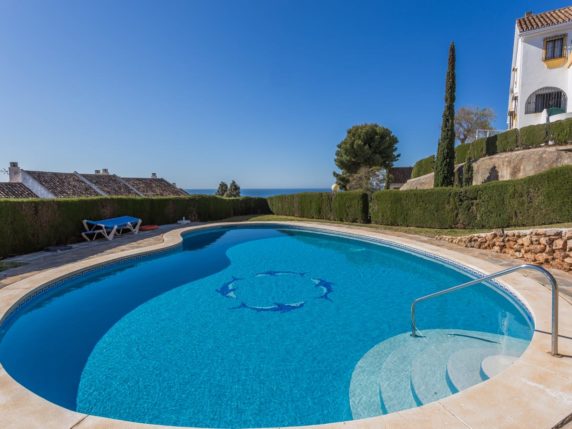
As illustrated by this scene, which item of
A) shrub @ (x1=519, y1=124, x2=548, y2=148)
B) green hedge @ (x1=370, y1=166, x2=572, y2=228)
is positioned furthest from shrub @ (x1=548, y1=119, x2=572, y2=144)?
green hedge @ (x1=370, y1=166, x2=572, y2=228)

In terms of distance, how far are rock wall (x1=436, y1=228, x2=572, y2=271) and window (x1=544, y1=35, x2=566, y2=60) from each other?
17.2 m

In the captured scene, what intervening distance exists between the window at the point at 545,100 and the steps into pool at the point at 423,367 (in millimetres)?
21600

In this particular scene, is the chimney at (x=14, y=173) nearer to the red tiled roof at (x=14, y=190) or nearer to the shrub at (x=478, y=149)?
the red tiled roof at (x=14, y=190)

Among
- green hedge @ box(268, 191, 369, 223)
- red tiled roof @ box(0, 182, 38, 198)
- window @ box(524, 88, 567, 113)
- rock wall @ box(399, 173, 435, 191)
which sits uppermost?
window @ box(524, 88, 567, 113)

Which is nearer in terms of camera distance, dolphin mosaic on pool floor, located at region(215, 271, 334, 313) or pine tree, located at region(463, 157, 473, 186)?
dolphin mosaic on pool floor, located at region(215, 271, 334, 313)

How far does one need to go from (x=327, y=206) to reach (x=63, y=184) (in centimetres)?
2318

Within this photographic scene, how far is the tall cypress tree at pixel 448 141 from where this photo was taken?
17719 mm

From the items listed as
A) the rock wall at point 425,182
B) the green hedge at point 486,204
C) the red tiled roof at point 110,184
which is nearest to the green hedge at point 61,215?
the green hedge at point 486,204

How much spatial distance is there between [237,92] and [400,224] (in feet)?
48.0

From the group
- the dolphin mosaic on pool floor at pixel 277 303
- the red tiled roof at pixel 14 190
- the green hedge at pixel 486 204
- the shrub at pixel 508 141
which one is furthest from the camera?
the red tiled roof at pixel 14 190

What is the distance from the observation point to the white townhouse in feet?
61.7

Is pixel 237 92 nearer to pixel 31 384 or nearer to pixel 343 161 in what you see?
pixel 343 161

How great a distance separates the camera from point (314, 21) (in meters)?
16.3

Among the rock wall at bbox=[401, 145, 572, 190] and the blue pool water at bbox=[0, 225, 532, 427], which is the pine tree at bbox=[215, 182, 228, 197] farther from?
the blue pool water at bbox=[0, 225, 532, 427]
